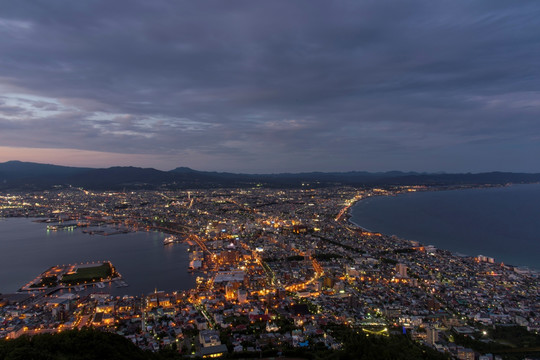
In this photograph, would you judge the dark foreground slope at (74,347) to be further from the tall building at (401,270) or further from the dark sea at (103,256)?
A: the tall building at (401,270)

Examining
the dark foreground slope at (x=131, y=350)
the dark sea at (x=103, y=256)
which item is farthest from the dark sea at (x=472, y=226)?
the dark sea at (x=103, y=256)

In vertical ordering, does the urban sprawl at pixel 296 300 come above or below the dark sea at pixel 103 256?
above

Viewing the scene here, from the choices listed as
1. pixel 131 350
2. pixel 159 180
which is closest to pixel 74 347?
pixel 131 350

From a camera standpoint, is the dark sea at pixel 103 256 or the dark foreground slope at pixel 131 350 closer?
the dark foreground slope at pixel 131 350

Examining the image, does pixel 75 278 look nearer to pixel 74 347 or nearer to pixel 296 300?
pixel 74 347

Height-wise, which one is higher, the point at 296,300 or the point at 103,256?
the point at 296,300

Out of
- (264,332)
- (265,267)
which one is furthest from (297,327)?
(265,267)
